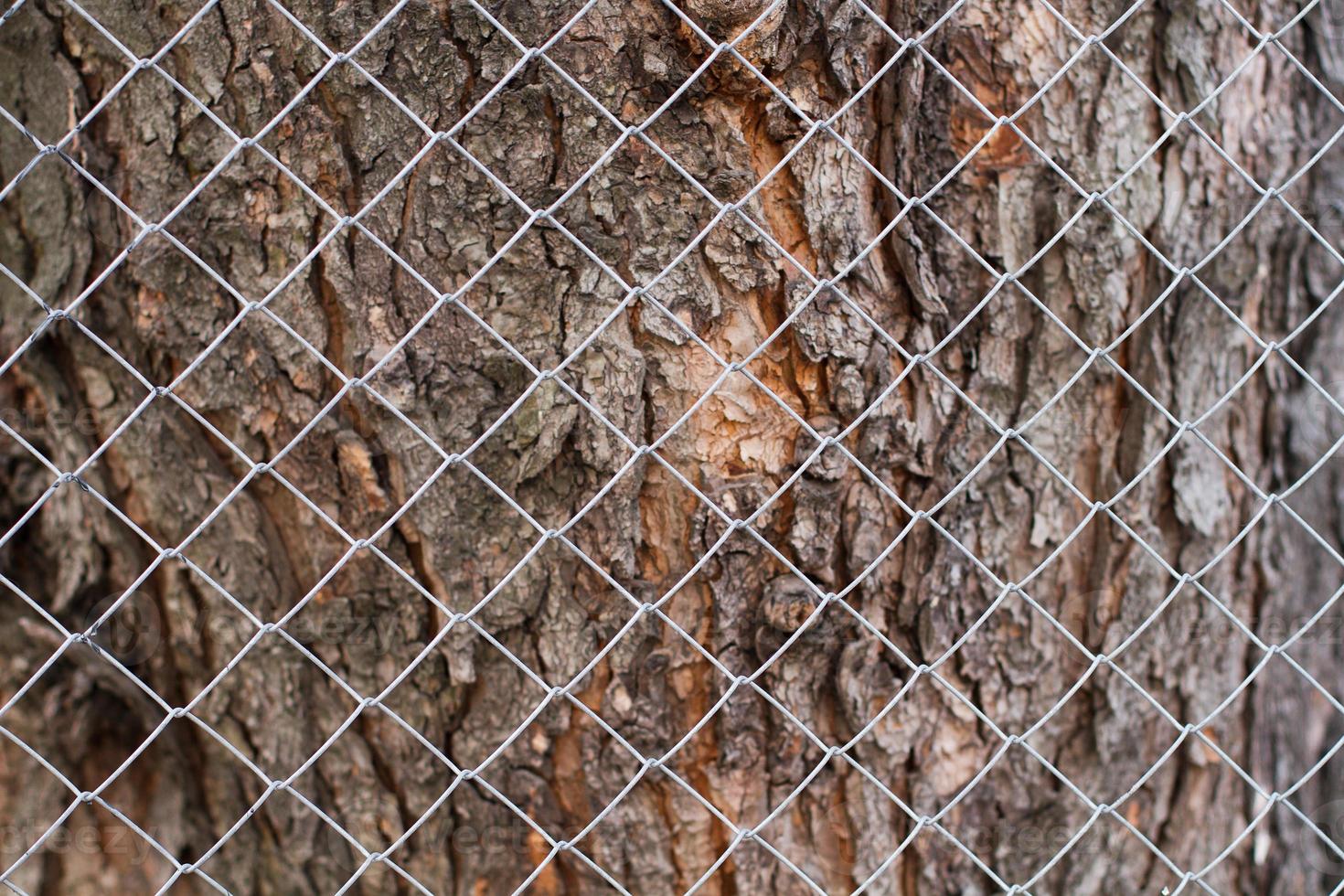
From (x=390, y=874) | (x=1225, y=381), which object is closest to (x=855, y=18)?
(x=1225, y=381)

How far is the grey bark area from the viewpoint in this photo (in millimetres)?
1337

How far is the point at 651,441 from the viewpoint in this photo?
1401mm

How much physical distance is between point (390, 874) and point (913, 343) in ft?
3.55

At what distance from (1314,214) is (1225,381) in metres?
0.35

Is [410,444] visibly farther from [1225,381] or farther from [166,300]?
[1225,381]

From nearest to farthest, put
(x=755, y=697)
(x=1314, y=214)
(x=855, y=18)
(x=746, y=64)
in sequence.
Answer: (x=746, y=64) < (x=855, y=18) < (x=755, y=697) < (x=1314, y=214)

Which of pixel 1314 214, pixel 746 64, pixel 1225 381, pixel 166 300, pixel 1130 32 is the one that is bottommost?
pixel 166 300

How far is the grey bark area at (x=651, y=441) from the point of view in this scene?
1337 mm

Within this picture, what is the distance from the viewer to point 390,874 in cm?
158

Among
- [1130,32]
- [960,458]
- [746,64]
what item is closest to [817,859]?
[960,458]

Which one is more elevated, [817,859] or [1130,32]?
[1130,32]

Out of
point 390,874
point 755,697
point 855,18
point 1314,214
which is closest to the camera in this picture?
point 855,18

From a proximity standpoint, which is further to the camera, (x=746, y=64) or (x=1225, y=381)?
(x=1225, y=381)

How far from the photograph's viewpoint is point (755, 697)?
1476 mm
